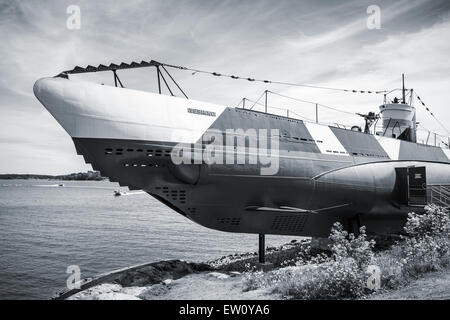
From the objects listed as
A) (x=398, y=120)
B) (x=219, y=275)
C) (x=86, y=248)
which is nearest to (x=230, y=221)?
(x=219, y=275)

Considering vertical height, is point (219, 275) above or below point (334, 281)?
below

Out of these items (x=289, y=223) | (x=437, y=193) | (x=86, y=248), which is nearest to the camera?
(x=289, y=223)

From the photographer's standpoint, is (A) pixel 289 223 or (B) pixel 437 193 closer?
(A) pixel 289 223

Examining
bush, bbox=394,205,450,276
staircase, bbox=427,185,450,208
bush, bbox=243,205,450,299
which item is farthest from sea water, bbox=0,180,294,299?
bush, bbox=394,205,450,276

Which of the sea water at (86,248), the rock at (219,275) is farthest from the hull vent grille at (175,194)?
the sea water at (86,248)

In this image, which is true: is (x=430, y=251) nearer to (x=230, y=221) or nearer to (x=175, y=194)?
(x=230, y=221)

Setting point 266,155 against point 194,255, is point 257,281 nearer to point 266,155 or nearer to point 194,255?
point 266,155

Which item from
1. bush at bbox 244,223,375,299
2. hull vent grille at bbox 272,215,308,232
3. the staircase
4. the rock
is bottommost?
the rock

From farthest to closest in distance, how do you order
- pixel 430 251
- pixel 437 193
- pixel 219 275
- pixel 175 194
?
pixel 437 193 < pixel 219 275 < pixel 175 194 < pixel 430 251

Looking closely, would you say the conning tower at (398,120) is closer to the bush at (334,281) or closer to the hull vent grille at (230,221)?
the hull vent grille at (230,221)

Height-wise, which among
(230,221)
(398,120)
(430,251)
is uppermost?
(398,120)

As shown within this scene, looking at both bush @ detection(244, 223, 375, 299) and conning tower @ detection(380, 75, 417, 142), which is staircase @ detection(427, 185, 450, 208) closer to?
conning tower @ detection(380, 75, 417, 142)
